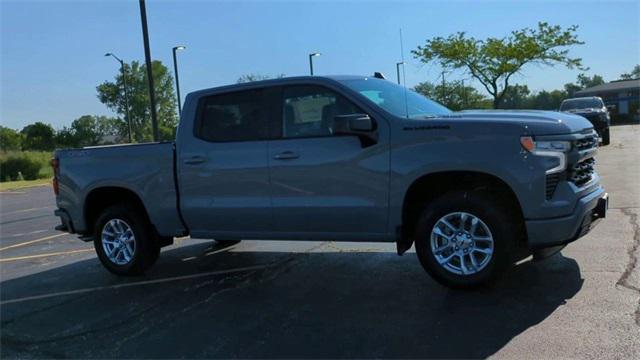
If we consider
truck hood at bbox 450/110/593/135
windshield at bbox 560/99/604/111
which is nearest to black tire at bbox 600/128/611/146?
Result: windshield at bbox 560/99/604/111

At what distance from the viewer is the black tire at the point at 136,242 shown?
6.85m

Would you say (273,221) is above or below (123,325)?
above

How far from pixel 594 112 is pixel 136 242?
17046 millimetres

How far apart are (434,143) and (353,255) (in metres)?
2.38

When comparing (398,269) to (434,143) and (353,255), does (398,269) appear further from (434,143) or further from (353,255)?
(434,143)

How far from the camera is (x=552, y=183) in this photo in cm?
483

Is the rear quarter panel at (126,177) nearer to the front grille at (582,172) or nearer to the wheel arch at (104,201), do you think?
the wheel arch at (104,201)

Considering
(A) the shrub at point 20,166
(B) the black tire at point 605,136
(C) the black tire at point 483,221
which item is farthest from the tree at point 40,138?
(C) the black tire at point 483,221

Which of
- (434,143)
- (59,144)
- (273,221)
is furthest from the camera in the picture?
(59,144)

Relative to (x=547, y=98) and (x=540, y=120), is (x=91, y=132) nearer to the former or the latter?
(x=547, y=98)

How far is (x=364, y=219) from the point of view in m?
5.52

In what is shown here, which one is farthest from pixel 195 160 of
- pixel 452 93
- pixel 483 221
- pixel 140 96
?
pixel 140 96

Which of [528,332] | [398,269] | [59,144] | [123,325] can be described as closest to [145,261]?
[123,325]

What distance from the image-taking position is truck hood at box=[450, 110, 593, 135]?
4.84 metres
